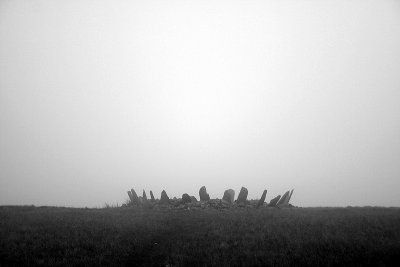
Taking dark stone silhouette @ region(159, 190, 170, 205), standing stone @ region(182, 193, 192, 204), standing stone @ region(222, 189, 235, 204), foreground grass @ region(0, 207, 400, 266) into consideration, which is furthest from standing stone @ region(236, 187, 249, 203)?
foreground grass @ region(0, 207, 400, 266)

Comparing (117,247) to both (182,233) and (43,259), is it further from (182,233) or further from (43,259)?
(182,233)

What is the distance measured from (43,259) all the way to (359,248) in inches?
586

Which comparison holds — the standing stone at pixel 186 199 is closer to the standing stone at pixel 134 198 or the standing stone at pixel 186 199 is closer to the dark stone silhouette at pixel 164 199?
the dark stone silhouette at pixel 164 199

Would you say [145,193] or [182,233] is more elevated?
[145,193]

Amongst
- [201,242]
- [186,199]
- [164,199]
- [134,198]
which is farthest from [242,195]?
[201,242]

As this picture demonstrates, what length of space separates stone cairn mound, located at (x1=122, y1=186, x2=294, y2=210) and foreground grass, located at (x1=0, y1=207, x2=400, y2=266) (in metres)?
12.1

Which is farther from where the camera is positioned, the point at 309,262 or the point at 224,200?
the point at 224,200

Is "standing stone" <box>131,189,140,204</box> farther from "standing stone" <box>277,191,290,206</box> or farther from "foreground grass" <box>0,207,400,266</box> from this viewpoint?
"standing stone" <box>277,191,290,206</box>

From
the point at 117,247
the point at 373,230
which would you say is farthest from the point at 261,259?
the point at 373,230

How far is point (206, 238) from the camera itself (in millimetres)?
17047

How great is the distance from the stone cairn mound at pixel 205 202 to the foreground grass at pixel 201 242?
12116 mm

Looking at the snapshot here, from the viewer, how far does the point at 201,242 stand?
16.1 meters

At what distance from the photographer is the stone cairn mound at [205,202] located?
112 ft

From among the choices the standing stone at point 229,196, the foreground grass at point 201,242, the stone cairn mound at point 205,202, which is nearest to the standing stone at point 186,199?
the stone cairn mound at point 205,202
